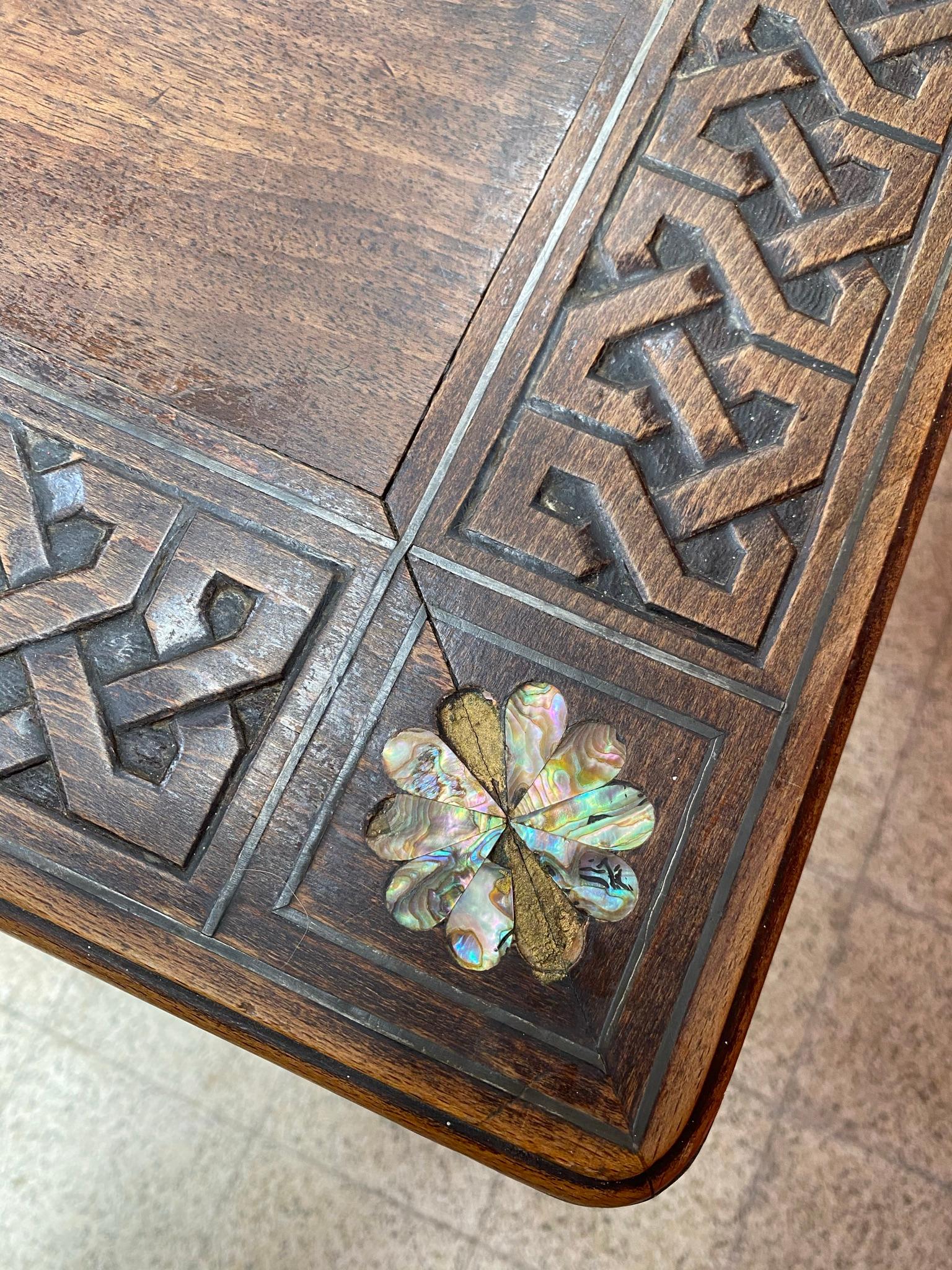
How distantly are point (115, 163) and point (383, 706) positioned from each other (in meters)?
0.43

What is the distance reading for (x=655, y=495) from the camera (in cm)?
63

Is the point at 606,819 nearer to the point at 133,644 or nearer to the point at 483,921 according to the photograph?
the point at 483,921

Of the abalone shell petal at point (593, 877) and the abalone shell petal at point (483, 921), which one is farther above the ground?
the abalone shell petal at point (593, 877)

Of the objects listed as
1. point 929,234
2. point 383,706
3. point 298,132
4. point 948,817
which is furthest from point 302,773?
point 948,817

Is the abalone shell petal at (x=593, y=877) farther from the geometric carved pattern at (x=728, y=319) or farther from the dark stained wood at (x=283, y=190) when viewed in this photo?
the dark stained wood at (x=283, y=190)

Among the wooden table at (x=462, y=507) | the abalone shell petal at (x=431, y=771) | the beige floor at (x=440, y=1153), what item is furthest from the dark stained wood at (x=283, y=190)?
the beige floor at (x=440, y=1153)

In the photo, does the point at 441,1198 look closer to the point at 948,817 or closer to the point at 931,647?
the point at 948,817

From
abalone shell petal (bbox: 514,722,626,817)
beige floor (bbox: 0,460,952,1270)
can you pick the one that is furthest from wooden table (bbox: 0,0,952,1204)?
beige floor (bbox: 0,460,952,1270)

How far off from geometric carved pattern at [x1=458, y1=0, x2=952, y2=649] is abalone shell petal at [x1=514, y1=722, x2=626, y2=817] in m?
0.09

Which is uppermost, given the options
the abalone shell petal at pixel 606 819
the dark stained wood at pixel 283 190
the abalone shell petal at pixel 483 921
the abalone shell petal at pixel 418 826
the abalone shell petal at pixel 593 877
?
the dark stained wood at pixel 283 190

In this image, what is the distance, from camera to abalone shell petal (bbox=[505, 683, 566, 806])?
2.00 feet

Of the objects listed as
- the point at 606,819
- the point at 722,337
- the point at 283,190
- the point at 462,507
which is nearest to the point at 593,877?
the point at 606,819

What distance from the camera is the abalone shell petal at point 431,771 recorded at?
2.00 feet

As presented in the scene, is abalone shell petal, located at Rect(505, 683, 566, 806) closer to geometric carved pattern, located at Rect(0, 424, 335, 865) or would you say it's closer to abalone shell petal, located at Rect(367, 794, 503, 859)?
abalone shell petal, located at Rect(367, 794, 503, 859)
